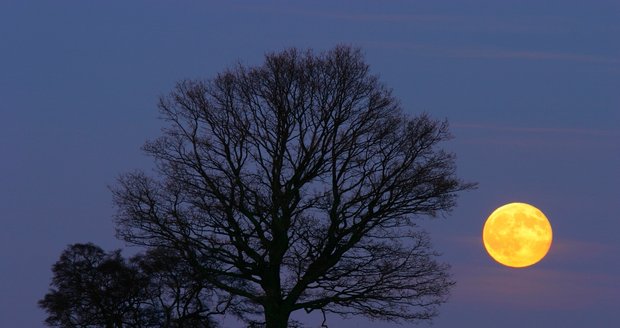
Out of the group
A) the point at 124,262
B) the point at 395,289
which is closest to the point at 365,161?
the point at 395,289

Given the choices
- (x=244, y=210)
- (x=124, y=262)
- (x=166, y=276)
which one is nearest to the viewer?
(x=244, y=210)

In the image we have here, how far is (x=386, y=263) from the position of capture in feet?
117

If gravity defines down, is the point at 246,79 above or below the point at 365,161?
above

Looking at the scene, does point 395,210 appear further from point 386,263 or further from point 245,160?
point 245,160

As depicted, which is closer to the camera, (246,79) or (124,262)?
(246,79)

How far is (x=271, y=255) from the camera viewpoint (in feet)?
116

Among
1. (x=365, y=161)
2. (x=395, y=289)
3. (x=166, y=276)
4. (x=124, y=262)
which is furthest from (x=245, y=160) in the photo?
(x=124, y=262)

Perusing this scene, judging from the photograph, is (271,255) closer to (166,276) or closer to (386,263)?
(386,263)

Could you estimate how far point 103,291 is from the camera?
49.1 meters

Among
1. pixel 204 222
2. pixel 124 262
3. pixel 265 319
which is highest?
pixel 124 262

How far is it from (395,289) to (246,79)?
8150 millimetres

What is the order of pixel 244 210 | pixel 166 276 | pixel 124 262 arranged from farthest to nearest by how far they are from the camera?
pixel 124 262, pixel 166 276, pixel 244 210

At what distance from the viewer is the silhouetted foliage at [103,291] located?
47.7 m

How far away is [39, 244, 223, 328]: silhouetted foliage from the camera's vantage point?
47.7 meters
